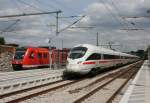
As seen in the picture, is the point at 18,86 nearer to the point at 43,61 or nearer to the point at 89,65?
the point at 89,65

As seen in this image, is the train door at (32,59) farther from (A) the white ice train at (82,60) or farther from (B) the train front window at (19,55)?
(A) the white ice train at (82,60)

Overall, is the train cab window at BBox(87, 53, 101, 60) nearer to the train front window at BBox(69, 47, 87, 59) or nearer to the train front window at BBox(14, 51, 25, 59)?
the train front window at BBox(69, 47, 87, 59)

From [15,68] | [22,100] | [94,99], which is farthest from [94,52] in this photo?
[22,100]

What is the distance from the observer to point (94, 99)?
51.6ft

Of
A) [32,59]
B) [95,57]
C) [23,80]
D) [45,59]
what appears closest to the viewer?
[23,80]

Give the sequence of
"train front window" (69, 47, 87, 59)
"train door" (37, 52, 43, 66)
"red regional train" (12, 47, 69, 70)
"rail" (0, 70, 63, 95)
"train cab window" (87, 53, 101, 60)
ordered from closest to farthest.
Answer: "rail" (0, 70, 63, 95), "train front window" (69, 47, 87, 59), "train cab window" (87, 53, 101, 60), "red regional train" (12, 47, 69, 70), "train door" (37, 52, 43, 66)

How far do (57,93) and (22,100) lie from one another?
3.21 meters

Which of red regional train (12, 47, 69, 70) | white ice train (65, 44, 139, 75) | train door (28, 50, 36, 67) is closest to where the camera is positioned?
white ice train (65, 44, 139, 75)

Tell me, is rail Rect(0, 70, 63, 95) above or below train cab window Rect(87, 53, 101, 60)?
below

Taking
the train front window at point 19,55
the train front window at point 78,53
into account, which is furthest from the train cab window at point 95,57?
the train front window at point 19,55

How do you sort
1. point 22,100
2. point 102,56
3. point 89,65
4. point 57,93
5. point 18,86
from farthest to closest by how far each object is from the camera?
1. point 102,56
2. point 89,65
3. point 18,86
4. point 57,93
5. point 22,100

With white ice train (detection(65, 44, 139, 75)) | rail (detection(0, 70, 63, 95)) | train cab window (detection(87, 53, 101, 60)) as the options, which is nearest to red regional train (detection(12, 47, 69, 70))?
train cab window (detection(87, 53, 101, 60))

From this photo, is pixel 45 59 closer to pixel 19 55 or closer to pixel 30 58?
pixel 30 58

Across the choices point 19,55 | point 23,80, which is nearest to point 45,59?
point 19,55
